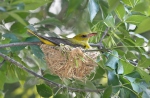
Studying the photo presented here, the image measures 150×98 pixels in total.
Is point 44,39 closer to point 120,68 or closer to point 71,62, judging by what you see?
point 71,62

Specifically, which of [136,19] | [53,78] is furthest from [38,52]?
[136,19]

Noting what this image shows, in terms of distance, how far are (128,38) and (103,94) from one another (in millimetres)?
385

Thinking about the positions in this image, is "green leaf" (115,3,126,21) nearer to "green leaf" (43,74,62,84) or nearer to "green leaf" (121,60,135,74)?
"green leaf" (121,60,135,74)

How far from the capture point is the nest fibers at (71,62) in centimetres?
184

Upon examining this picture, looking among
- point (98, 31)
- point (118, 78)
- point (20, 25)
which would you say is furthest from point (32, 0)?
point (118, 78)

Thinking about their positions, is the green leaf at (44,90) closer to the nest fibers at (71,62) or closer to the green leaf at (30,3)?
the nest fibers at (71,62)

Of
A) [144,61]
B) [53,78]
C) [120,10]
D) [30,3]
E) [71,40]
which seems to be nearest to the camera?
[144,61]

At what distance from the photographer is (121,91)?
1845mm

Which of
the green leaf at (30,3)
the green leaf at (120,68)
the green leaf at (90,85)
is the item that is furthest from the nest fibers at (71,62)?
the green leaf at (30,3)

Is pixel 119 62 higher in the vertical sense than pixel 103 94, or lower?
higher

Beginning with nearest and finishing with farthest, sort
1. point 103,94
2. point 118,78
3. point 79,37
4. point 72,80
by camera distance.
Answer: point 103,94, point 118,78, point 72,80, point 79,37

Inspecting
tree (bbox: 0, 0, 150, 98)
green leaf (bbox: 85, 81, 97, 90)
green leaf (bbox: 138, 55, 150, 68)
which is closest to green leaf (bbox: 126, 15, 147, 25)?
tree (bbox: 0, 0, 150, 98)

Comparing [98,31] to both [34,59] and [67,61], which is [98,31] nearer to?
[67,61]

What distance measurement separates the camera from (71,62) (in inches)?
73.5
